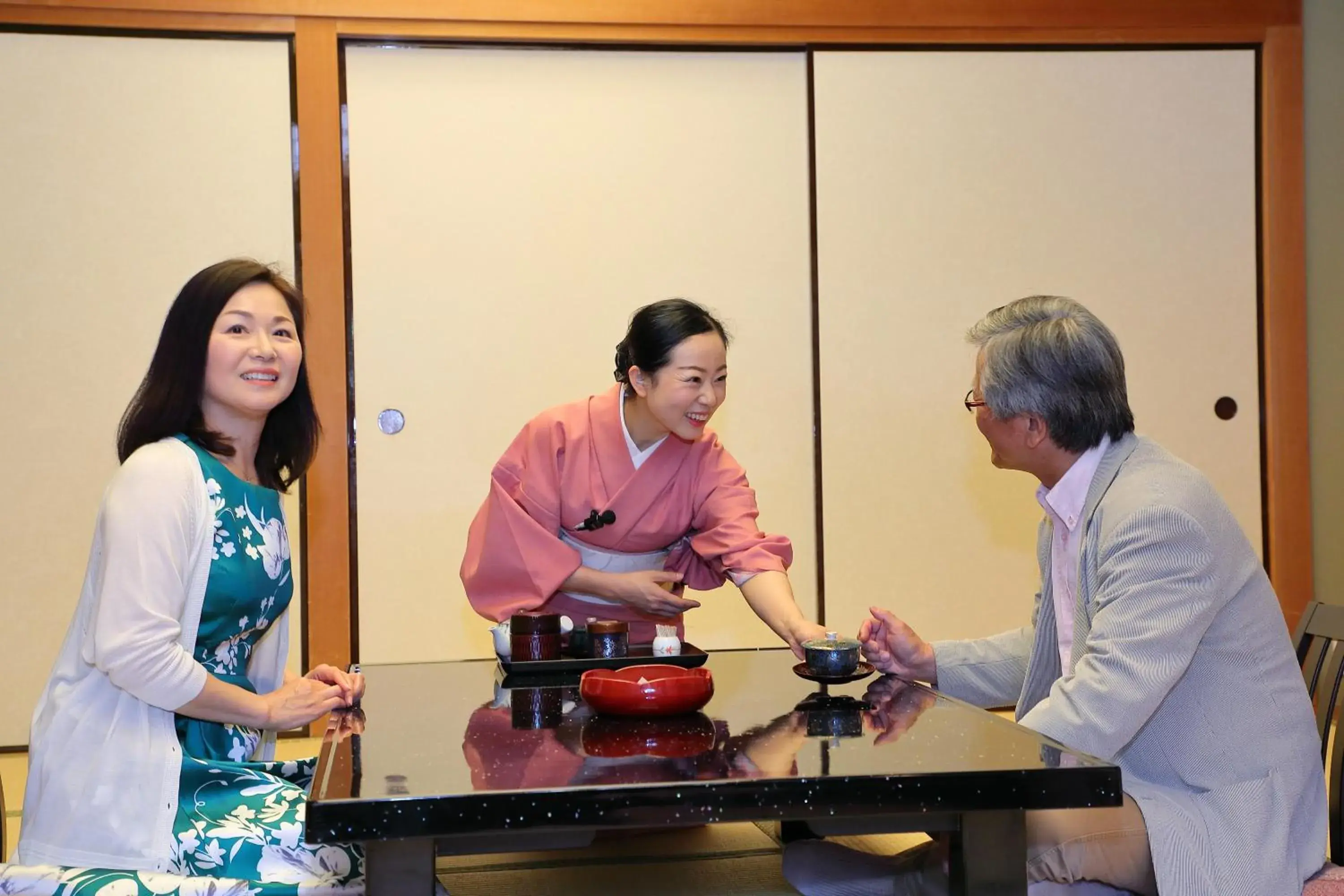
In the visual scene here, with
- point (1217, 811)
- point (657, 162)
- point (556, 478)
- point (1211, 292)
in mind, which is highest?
point (657, 162)

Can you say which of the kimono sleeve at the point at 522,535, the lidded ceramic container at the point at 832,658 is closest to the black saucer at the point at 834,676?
the lidded ceramic container at the point at 832,658

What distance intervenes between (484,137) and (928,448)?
184cm

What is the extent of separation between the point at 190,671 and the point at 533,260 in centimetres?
268

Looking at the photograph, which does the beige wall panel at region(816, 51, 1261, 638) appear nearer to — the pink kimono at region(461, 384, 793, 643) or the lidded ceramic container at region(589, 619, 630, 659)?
the pink kimono at region(461, 384, 793, 643)

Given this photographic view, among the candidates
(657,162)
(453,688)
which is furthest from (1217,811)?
(657,162)

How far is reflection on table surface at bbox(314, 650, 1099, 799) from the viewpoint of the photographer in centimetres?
143

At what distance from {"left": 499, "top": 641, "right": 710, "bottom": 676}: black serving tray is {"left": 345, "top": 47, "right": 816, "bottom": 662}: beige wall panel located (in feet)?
6.67

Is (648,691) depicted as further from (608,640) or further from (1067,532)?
(1067,532)

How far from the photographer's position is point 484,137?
424 cm

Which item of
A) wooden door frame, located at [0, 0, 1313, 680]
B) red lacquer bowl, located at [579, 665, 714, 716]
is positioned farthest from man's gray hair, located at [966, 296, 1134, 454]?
wooden door frame, located at [0, 0, 1313, 680]

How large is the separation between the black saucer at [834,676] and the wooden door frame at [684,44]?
240cm

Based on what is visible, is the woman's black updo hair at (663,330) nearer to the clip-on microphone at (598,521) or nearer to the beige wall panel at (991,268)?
the clip-on microphone at (598,521)

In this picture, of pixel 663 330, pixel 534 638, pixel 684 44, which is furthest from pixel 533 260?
pixel 534 638

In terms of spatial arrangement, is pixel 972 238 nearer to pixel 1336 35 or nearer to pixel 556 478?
pixel 1336 35
